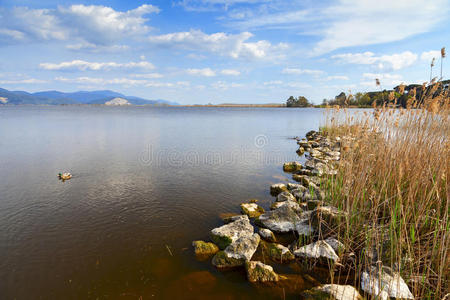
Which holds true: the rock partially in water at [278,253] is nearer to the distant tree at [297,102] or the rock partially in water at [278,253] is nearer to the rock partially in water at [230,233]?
the rock partially in water at [230,233]

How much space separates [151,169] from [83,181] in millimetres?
3854

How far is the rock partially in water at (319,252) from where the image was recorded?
592cm

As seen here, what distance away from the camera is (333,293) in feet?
15.2

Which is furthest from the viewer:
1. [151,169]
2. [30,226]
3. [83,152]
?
[83,152]

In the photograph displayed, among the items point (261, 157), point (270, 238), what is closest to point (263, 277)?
point (270, 238)

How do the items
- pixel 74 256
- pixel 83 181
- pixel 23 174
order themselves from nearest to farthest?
pixel 74 256, pixel 83 181, pixel 23 174

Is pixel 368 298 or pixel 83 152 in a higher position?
pixel 83 152

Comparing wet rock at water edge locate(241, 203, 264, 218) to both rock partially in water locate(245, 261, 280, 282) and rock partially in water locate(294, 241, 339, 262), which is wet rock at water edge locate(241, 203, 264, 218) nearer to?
rock partially in water locate(294, 241, 339, 262)

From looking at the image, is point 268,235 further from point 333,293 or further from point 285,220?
point 333,293

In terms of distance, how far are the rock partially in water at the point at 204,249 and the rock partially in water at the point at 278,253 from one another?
1481 millimetres

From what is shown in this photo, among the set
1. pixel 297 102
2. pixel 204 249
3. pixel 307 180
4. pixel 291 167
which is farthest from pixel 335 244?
pixel 297 102

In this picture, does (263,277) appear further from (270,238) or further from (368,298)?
(368,298)

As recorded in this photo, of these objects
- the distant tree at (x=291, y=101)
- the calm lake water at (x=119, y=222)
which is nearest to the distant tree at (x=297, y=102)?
the distant tree at (x=291, y=101)

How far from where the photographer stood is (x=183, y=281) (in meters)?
5.63
